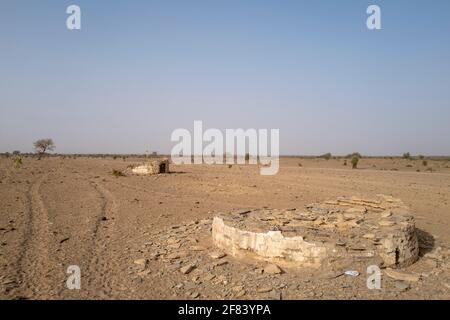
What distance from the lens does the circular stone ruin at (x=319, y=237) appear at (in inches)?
237

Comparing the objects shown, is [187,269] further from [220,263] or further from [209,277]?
[220,263]

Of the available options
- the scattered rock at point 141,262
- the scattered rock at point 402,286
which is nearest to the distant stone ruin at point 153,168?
the scattered rock at point 141,262

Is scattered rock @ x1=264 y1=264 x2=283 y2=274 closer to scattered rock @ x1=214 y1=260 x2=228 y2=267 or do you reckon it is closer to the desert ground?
the desert ground

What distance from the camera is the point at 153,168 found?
83.9 feet

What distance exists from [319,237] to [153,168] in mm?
20548

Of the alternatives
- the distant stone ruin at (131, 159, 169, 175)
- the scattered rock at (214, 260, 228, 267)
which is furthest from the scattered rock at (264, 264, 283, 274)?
the distant stone ruin at (131, 159, 169, 175)

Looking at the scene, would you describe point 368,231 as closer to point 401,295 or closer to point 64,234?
point 401,295

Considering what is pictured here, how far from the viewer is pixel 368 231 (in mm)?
6812

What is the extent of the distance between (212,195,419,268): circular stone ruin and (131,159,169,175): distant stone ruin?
18.1 meters

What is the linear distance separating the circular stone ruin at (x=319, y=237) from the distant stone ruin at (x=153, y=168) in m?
18.1

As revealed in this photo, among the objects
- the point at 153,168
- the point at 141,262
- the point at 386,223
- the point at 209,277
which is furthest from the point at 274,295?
the point at 153,168

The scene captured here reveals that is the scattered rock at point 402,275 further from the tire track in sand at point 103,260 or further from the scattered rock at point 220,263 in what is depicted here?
the tire track in sand at point 103,260
